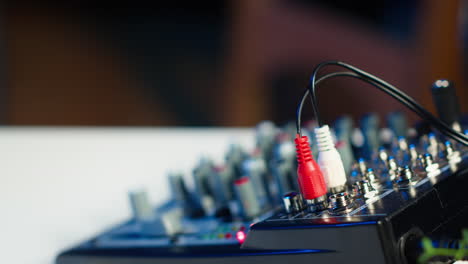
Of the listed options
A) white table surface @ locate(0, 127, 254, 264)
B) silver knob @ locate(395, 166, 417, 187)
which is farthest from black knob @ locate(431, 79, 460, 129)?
white table surface @ locate(0, 127, 254, 264)

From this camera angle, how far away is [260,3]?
3.02 m

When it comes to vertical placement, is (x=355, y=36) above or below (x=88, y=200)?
above

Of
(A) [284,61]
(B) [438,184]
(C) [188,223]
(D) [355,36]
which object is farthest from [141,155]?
(D) [355,36]

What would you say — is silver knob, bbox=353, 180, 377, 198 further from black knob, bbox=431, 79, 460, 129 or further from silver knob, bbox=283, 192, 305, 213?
black knob, bbox=431, 79, 460, 129

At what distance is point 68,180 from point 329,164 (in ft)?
2.72

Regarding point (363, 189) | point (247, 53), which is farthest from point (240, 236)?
point (247, 53)

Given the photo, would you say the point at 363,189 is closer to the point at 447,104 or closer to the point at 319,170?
the point at 319,170

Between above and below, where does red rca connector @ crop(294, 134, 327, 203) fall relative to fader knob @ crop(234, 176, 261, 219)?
above

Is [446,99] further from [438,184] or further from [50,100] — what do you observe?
[50,100]

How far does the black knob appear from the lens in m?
0.97

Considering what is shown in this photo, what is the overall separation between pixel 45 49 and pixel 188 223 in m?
1.07

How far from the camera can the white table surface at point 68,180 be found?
1.10 m

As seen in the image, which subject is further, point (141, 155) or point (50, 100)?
point (50, 100)

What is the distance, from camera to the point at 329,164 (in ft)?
2.40
